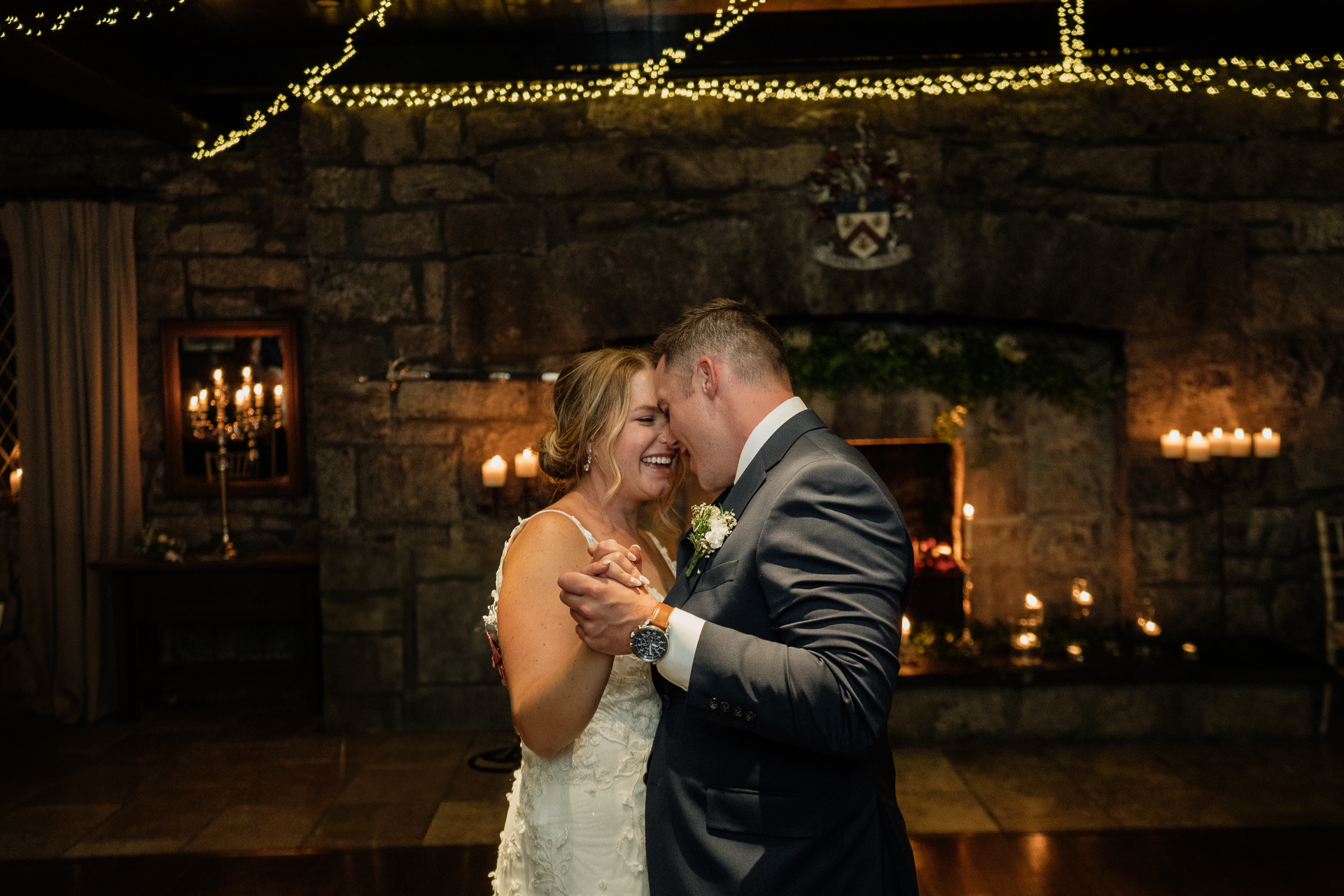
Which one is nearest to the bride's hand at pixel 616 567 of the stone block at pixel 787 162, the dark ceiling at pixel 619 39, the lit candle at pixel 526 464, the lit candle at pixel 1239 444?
the lit candle at pixel 526 464

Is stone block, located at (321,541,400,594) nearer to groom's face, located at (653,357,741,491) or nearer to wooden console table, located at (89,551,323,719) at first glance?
wooden console table, located at (89,551,323,719)

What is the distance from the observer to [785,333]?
194 inches

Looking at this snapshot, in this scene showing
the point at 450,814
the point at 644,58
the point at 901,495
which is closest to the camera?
the point at 450,814

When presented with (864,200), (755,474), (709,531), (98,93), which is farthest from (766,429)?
(98,93)

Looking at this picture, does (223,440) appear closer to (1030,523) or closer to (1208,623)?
(1030,523)

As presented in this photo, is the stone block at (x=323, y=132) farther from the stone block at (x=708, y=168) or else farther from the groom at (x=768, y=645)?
the groom at (x=768, y=645)

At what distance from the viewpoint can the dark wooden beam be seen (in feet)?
11.6

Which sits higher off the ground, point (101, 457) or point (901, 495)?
point (101, 457)

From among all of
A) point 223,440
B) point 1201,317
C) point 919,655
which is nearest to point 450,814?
point 919,655

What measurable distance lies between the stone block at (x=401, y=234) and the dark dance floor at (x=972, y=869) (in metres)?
2.62

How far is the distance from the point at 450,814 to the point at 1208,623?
3608mm

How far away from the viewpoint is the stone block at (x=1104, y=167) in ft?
14.8

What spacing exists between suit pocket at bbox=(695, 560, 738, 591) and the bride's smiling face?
524 mm

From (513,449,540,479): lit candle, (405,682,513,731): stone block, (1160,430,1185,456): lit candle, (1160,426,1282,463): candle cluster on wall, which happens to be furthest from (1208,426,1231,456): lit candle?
(405,682,513,731): stone block
